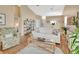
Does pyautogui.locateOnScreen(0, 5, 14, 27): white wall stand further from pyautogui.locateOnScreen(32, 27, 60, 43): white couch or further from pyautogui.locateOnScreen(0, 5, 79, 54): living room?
pyautogui.locateOnScreen(32, 27, 60, 43): white couch

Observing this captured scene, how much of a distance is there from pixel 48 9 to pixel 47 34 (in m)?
Answer: 0.40

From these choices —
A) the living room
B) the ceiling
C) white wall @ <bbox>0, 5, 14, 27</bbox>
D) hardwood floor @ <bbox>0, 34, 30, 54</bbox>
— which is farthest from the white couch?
white wall @ <bbox>0, 5, 14, 27</bbox>

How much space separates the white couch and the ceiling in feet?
0.84

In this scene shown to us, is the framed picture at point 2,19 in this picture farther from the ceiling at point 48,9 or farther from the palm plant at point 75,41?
the palm plant at point 75,41

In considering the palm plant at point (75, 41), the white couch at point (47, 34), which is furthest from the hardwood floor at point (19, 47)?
the palm plant at point (75, 41)

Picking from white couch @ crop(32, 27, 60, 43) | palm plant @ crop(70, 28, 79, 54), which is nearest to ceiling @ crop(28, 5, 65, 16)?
white couch @ crop(32, 27, 60, 43)

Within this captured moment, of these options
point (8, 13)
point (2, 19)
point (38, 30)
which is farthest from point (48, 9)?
point (2, 19)

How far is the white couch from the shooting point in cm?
216

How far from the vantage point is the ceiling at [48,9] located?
2160 millimetres

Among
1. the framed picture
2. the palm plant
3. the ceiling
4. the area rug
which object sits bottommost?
the area rug

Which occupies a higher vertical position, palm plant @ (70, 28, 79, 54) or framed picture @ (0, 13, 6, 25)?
framed picture @ (0, 13, 6, 25)

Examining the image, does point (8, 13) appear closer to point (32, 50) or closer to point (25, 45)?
point (25, 45)
